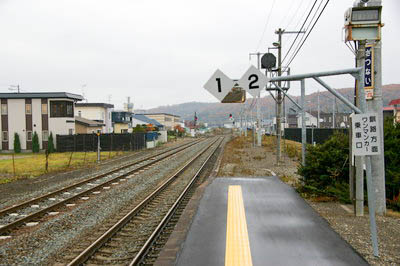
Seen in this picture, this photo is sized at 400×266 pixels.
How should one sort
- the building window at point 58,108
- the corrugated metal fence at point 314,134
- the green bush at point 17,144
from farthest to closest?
the building window at point 58,108 < the green bush at point 17,144 < the corrugated metal fence at point 314,134

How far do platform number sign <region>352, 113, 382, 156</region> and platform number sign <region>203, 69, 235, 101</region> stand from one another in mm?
3123

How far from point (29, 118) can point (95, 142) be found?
25.1 ft

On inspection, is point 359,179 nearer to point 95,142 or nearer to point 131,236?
point 131,236

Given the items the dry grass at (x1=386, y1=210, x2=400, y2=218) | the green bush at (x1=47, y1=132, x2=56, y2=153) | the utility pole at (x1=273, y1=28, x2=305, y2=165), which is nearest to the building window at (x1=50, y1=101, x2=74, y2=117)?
the green bush at (x1=47, y1=132, x2=56, y2=153)

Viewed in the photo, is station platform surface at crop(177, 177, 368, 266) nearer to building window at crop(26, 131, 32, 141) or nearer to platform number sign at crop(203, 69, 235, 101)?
platform number sign at crop(203, 69, 235, 101)

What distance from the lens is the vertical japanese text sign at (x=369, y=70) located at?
8695 millimetres

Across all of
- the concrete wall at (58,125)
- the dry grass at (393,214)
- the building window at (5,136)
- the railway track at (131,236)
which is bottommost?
the railway track at (131,236)

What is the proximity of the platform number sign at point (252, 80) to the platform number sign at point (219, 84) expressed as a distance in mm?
330

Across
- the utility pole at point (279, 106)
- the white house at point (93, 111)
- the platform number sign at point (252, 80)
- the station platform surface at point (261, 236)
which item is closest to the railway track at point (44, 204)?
the station platform surface at point (261, 236)

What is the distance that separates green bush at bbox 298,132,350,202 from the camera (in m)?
10.4

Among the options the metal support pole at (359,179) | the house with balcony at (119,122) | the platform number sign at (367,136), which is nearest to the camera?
the platform number sign at (367,136)

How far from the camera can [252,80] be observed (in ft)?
27.1

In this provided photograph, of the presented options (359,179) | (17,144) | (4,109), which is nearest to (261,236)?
(359,179)

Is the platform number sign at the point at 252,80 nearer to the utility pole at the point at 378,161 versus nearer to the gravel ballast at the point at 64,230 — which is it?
the utility pole at the point at 378,161
